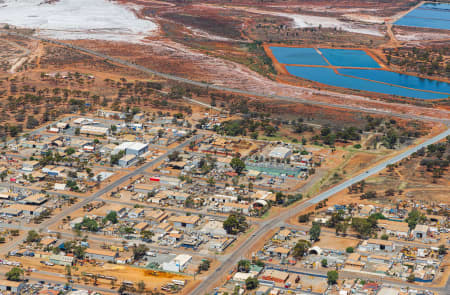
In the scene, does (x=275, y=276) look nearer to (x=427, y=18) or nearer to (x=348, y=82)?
(x=348, y=82)

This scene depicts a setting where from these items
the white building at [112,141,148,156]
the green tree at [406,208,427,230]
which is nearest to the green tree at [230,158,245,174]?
the white building at [112,141,148,156]

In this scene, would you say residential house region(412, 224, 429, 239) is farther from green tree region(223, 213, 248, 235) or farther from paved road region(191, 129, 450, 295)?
green tree region(223, 213, 248, 235)

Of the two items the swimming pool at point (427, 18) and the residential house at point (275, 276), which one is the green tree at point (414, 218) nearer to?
the residential house at point (275, 276)

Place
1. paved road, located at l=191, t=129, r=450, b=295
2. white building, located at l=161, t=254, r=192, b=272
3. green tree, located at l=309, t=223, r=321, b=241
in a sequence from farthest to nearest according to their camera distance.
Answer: green tree, located at l=309, t=223, r=321, b=241 < white building, located at l=161, t=254, r=192, b=272 < paved road, located at l=191, t=129, r=450, b=295

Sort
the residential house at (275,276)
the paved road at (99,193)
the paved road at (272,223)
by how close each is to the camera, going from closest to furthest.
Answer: the residential house at (275,276) < the paved road at (272,223) < the paved road at (99,193)

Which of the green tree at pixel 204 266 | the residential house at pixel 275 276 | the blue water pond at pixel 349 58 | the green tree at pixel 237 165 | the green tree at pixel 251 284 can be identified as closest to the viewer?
the green tree at pixel 251 284

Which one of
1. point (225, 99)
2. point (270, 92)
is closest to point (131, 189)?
point (225, 99)

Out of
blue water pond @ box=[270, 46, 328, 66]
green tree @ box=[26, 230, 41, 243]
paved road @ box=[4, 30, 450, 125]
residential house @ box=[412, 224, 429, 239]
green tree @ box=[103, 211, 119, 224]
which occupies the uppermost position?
blue water pond @ box=[270, 46, 328, 66]

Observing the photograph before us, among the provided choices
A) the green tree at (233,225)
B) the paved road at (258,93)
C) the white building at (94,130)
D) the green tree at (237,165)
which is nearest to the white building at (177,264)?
the green tree at (233,225)
